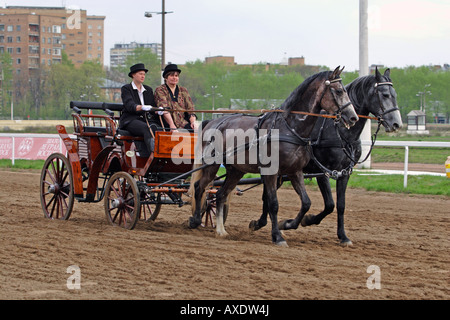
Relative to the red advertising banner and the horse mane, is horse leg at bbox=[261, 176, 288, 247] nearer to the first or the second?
the horse mane

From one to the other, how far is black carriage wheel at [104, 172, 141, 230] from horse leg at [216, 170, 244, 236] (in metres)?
1.08

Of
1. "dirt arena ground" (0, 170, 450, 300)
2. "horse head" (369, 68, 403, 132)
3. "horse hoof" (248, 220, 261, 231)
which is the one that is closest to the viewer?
"dirt arena ground" (0, 170, 450, 300)

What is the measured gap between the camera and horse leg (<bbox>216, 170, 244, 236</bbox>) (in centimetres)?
891

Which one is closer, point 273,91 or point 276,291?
point 276,291

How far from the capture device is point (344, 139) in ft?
27.5

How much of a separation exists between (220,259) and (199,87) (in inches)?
2782

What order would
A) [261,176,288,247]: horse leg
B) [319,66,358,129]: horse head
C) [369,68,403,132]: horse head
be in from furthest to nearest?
1. [369,68,403,132]: horse head
2. [261,176,288,247]: horse leg
3. [319,66,358,129]: horse head

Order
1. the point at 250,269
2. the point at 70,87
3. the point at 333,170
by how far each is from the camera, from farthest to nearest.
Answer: the point at 70,87
the point at 333,170
the point at 250,269

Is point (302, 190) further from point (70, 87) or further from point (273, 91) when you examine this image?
point (273, 91)

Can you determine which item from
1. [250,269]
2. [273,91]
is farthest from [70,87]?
[250,269]

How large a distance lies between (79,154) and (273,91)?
65.3m

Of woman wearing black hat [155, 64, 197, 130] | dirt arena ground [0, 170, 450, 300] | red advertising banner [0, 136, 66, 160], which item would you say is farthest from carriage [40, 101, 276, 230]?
red advertising banner [0, 136, 66, 160]
